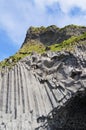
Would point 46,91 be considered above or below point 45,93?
above

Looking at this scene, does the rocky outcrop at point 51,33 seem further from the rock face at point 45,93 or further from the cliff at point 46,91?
the rock face at point 45,93

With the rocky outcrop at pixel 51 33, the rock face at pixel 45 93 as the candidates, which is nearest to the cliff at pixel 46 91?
the rock face at pixel 45 93

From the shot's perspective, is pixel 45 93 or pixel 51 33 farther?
pixel 51 33

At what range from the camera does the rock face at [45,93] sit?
22609mm

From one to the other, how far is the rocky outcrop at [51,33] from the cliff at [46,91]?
7.86 m

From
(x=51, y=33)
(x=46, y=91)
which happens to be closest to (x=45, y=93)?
(x=46, y=91)

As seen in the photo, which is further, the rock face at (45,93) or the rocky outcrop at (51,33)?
the rocky outcrop at (51,33)

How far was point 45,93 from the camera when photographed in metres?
23.7

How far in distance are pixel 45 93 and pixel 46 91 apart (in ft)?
0.47

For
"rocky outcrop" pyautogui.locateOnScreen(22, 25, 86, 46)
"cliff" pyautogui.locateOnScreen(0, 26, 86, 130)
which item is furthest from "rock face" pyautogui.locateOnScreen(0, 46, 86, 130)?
"rocky outcrop" pyautogui.locateOnScreen(22, 25, 86, 46)

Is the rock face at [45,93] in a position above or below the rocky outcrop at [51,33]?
below

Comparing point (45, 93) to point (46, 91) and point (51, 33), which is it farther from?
point (51, 33)

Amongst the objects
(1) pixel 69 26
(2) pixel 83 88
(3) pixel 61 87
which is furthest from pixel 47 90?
(1) pixel 69 26

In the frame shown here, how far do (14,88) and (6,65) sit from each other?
2682mm
